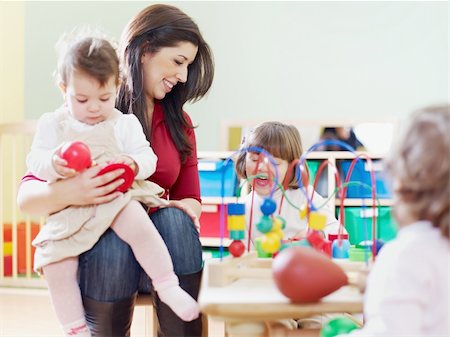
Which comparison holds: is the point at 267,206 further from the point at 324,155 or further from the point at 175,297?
the point at 324,155

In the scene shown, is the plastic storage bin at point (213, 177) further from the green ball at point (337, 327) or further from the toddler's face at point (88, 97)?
the green ball at point (337, 327)

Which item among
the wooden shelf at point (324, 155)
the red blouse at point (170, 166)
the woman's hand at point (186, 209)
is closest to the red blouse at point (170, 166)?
the red blouse at point (170, 166)

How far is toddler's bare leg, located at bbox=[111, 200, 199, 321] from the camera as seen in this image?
56.0 inches

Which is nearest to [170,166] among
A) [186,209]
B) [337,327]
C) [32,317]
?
[186,209]

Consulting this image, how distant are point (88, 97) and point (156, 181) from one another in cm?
35

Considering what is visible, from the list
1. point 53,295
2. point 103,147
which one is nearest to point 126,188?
point 103,147

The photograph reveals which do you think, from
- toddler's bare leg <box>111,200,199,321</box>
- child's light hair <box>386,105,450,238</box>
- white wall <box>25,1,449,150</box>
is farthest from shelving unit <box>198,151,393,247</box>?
child's light hair <box>386,105,450,238</box>

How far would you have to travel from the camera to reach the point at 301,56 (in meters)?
3.75

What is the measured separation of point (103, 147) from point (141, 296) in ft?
1.11

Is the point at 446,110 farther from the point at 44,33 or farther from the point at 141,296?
the point at 44,33

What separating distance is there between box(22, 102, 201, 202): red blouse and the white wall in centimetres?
184

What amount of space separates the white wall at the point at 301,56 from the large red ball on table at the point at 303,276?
2504 mm

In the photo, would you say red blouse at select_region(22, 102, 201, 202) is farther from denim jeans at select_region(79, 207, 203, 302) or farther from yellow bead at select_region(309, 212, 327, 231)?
yellow bead at select_region(309, 212, 327, 231)

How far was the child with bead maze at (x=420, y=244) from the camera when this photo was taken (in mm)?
997
